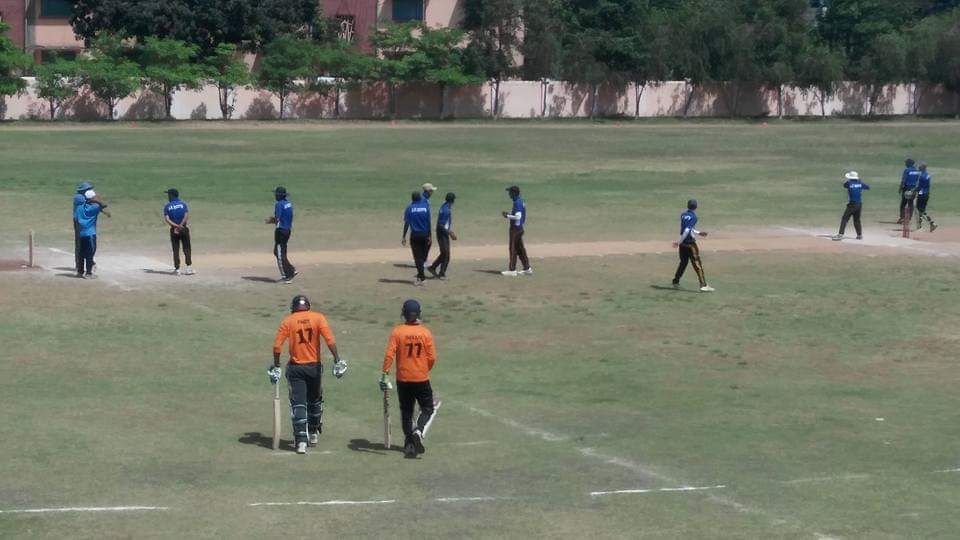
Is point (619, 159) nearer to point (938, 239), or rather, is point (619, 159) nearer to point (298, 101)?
point (938, 239)

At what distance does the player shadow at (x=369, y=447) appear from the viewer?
1642 cm

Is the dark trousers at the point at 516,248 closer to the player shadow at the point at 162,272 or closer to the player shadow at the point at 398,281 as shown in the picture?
the player shadow at the point at 398,281

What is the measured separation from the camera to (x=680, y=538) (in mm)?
13188

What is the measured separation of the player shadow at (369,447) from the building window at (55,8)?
283ft

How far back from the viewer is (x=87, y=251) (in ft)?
94.6

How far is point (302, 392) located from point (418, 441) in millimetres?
1300

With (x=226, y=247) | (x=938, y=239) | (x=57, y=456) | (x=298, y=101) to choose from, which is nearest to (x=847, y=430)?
(x=57, y=456)

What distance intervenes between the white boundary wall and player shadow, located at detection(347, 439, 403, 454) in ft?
237

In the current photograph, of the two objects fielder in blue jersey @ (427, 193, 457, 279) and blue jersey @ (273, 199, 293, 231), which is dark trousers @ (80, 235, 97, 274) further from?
fielder in blue jersey @ (427, 193, 457, 279)

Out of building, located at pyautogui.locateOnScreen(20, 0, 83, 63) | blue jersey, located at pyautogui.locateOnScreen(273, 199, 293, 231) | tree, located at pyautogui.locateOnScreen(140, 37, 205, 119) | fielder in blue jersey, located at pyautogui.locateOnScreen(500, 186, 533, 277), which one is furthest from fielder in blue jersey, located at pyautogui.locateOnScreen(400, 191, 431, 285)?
building, located at pyautogui.locateOnScreen(20, 0, 83, 63)

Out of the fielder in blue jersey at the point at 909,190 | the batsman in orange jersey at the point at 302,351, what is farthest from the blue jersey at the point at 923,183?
the batsman in orange jersey at the point at 302,351

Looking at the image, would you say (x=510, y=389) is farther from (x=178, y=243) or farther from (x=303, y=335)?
(x=178, y=243)

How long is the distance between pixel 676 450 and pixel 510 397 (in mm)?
3423

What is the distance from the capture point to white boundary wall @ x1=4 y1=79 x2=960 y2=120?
88.1 meters
